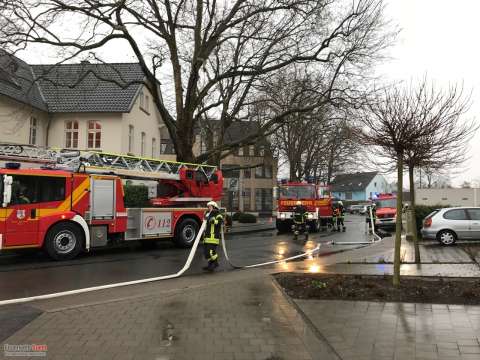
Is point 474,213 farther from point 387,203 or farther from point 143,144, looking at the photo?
point 143,144

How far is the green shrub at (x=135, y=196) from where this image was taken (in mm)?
14953

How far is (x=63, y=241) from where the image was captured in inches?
480

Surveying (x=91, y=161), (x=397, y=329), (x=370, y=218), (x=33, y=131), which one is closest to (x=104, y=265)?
(x=91, y=161)

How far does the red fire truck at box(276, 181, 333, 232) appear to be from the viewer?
77.2ft

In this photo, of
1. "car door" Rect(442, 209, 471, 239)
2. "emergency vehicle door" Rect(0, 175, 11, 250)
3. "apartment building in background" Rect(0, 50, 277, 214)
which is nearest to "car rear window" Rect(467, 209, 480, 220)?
"car door" Rect(442, 209, 471, 239)

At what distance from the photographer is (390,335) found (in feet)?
16.5

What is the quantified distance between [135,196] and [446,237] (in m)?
10.8

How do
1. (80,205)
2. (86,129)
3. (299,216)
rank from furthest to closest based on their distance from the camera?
(86,129) < (299,216) < (80,205)

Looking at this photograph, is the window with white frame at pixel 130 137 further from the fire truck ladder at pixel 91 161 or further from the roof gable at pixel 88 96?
the fire truck ladder at pixel 91 161

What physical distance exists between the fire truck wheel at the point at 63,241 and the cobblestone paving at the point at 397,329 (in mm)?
7884

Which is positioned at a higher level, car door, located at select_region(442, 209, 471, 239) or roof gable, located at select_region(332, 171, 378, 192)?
roof gable, located at select_region(332, 171, 378, 192)

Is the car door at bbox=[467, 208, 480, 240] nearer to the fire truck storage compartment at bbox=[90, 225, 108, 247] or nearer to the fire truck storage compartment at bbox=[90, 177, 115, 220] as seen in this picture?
the fire truck storage compartment at bbox=[90, 177, 115, 220]

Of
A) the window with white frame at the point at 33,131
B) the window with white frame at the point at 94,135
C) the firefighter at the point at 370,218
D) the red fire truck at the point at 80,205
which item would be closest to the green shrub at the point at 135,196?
the red fire truck at the point at 80,205

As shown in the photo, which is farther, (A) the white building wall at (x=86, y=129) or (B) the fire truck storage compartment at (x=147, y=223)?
(A) the white building wall at (x=86, y=129)
